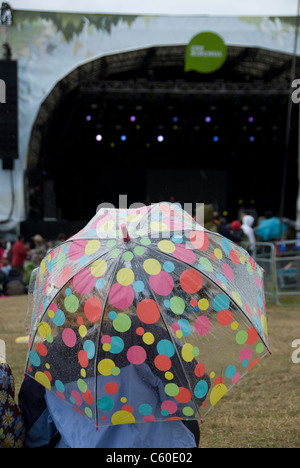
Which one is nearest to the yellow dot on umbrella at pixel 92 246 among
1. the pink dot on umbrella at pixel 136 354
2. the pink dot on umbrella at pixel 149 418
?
the pink dot on umbrella at pixel 136 354

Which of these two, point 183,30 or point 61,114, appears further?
point 61,114

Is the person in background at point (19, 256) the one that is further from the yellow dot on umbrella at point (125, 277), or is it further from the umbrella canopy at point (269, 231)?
the yellow dot on umbrella at point (125, 277)

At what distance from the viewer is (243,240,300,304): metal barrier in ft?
29.5

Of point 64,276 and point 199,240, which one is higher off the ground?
point 199,240

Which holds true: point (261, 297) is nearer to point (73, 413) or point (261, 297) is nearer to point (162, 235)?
point (162, 235)

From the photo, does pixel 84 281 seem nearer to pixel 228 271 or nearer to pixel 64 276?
pixel 64 276

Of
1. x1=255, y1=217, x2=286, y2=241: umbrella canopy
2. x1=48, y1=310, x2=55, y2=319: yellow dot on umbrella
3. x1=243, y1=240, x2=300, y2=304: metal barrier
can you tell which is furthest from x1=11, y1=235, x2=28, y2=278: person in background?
x1=48, y1=310, x2=55, y2=319: yellow dot on umbrella

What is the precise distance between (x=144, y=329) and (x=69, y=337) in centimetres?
34

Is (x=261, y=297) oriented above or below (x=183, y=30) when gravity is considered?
below

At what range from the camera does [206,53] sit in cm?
1450

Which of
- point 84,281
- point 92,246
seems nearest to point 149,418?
point 84,281

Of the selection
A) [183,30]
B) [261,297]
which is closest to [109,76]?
[183,30]
